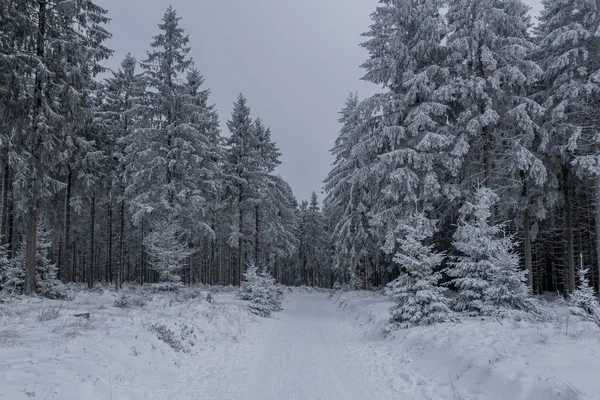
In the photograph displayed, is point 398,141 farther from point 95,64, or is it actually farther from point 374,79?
point 95,64

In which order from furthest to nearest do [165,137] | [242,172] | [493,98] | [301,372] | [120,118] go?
[242,172] < [120,118] < [165,137] < [493,98] < [301,372]

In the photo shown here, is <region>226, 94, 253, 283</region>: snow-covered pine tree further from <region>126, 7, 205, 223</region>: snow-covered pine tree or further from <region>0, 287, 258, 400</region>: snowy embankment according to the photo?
<region>0, 287, 258, 400</region>: snowy embankment

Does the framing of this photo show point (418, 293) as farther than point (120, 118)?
No

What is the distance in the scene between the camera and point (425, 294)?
38.7 feet

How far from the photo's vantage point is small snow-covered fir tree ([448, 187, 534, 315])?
1112 cm

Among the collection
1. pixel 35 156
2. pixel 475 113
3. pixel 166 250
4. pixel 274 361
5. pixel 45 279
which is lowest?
pixel 274 361

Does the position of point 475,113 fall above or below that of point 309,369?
above

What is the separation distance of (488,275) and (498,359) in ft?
17.5

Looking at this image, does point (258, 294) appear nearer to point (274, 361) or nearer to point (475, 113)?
point (274, 361)

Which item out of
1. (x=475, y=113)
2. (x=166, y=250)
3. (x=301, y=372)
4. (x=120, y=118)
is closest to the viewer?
(x=301, y=372)

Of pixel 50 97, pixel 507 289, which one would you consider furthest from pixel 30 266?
pixel 507 289

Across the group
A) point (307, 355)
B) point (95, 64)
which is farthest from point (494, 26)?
point (95, 64)

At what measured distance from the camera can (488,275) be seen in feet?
38.9

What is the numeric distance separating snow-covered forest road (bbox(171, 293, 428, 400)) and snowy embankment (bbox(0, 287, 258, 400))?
208mm
